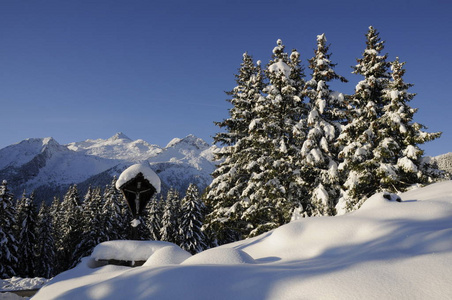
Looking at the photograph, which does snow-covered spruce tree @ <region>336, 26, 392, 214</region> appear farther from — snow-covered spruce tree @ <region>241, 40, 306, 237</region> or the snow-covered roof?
the snow-covered roof

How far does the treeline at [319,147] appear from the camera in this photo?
14594mm

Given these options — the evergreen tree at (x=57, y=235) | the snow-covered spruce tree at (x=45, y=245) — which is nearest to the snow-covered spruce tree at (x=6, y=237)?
the snow-covered spruce tree at (x=45, y=245)

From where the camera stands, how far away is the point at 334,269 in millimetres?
3137

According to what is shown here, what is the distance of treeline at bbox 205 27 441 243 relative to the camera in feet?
47.9

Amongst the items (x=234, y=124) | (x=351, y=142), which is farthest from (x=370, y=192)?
(x=234, y=124)

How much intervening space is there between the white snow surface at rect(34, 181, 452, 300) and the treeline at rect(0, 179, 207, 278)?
2469 centimetres

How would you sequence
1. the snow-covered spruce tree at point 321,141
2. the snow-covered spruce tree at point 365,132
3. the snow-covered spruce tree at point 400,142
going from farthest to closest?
the snow-covered spruce tree at point 321,141, the snow-covered spruce tree at point 365,132, the snow-covered spruce tree at point 400,142

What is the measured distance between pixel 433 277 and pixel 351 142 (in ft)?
46.4

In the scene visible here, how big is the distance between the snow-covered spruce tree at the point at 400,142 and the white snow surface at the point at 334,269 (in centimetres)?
1005

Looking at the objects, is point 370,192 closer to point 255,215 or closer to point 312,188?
point 312,188

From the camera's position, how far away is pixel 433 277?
2666 millimetres

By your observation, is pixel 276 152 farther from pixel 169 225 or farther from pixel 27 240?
pixel 27 240

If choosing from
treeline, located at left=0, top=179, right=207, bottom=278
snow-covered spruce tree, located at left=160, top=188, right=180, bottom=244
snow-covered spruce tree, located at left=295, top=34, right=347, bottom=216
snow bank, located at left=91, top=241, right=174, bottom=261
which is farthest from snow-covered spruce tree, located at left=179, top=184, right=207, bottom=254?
snow bank, located at left=91, top=241, right=174, bottom=261

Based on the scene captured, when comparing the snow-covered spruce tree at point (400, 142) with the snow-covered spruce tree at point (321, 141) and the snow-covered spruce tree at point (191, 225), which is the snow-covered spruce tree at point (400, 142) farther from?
the snow-covered spruce tree at point (191, 225)
